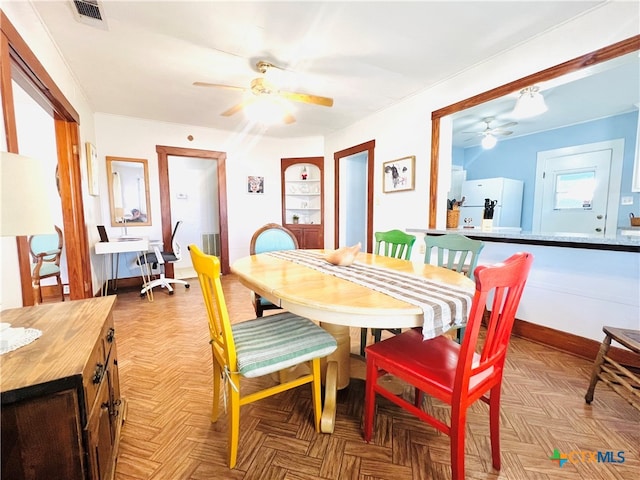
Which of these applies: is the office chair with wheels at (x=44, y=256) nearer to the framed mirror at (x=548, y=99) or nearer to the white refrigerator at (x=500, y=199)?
the framed mirror at (x=548, y=99)

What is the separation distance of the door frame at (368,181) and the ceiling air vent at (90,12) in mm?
3081

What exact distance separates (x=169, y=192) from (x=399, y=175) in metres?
3.47

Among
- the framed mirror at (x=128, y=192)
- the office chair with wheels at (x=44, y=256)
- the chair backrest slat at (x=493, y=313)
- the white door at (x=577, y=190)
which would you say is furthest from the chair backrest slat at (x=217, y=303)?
the white door at (x=577, y=190)

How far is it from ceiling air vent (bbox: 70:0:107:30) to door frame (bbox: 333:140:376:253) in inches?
121

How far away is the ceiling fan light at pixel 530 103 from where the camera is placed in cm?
230

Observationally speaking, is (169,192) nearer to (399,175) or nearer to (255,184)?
(255,184)

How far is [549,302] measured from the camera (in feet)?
7.48

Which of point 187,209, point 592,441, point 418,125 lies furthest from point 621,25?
point 187,209

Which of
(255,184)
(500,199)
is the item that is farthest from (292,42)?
(500,199)

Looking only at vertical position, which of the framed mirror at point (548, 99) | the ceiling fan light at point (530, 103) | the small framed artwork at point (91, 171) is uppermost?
the framed mirror at point (548, 99)

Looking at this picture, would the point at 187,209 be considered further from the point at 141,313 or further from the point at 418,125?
the point at 418,125

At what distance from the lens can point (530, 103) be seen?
7.56ft

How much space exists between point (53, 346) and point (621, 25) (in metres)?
3.45

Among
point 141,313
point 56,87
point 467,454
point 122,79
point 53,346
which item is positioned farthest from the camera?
point 141,313
